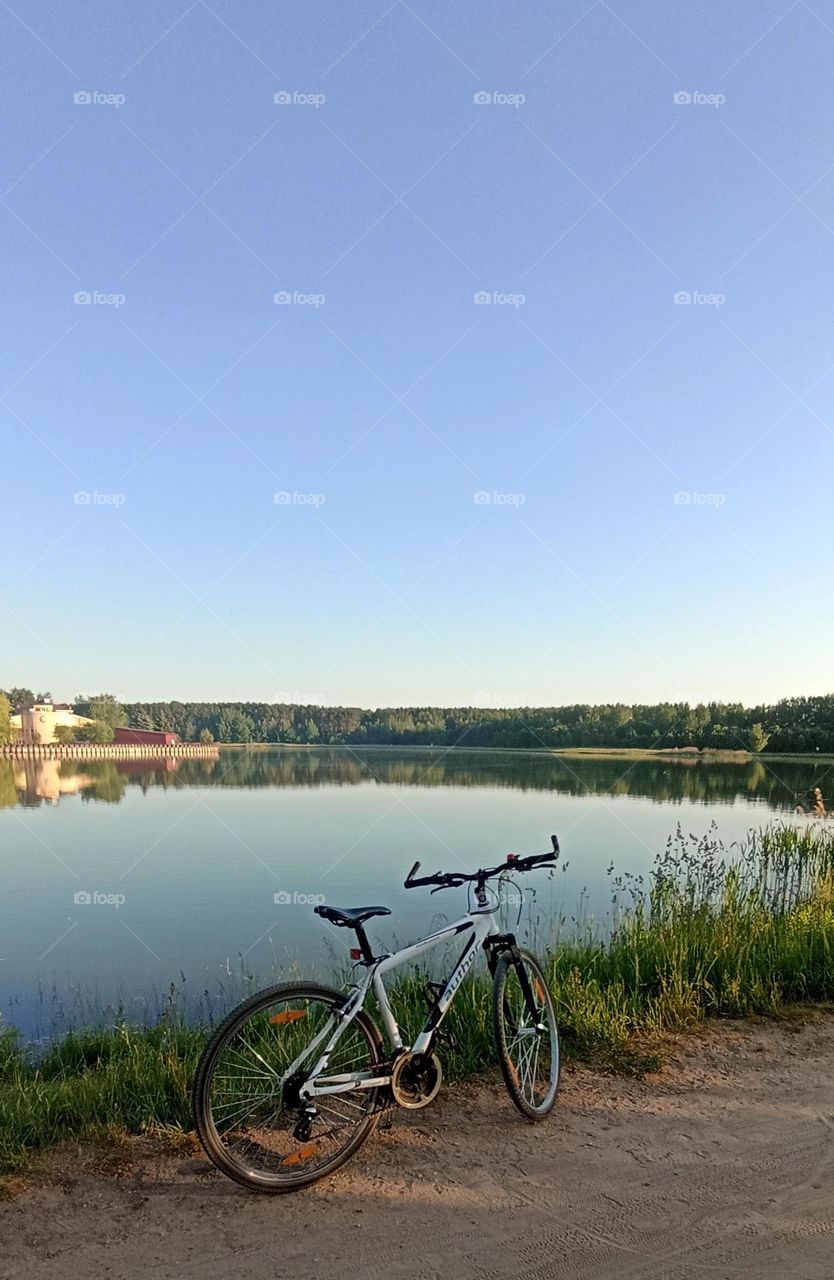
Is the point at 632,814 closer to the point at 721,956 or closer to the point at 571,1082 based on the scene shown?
the point at 721,956

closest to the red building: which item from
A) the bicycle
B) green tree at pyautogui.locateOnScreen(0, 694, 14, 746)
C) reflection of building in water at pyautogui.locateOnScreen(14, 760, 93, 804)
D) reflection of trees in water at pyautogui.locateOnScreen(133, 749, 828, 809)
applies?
reflection of trees in water at pyautogui.locateOnScreen(133, 749, 828, 809)

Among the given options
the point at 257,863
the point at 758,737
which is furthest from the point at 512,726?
the point at 257,863

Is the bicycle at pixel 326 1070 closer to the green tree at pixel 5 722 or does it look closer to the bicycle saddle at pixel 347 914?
the bicycle saddle at pixel 347 914

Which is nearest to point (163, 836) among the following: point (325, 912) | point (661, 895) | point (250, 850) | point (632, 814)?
point (250, 850)

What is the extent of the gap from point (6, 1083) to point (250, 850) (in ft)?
46.4

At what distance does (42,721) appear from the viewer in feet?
232

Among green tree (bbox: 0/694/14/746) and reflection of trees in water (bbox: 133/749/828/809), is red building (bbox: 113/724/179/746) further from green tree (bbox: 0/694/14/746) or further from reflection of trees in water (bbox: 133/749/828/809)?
green tree (bbox: 0/694/14/746)

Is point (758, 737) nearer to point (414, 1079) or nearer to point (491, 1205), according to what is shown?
point (414, 1079)

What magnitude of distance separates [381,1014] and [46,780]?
5254 cm

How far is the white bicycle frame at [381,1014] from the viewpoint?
10.9ft

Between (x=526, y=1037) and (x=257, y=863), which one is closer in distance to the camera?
(x=526, y=1037)

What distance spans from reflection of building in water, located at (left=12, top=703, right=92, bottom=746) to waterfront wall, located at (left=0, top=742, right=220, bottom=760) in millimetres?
668

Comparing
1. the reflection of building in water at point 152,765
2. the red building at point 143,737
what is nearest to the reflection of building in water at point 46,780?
the red building at point 143,737

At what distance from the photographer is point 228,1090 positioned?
3.37 meters
